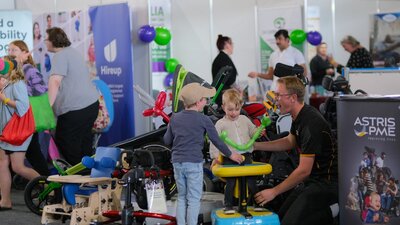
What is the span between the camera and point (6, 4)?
10.6m

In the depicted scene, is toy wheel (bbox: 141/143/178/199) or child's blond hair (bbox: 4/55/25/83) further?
Result: child's blond hair (bbox: 4/55/25/83)

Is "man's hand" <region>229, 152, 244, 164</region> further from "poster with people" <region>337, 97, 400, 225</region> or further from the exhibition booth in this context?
"poster with people" <region>337, 97, 400, 225</region>

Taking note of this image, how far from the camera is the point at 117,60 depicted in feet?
30.0

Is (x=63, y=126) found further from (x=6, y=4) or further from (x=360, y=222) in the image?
(x=6, y=4)

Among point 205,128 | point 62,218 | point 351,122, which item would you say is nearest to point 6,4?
point 62,218

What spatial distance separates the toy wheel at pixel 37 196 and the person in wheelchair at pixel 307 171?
5.60 feet

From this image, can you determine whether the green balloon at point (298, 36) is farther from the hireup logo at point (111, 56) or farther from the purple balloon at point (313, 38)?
the hireup logo at point (111, 56)

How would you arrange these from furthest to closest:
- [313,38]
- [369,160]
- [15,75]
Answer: [313,38]
[15,75]
[369,160]

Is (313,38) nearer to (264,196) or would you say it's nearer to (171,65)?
(171,65)

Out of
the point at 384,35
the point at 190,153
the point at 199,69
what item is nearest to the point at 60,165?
the point at 190,153

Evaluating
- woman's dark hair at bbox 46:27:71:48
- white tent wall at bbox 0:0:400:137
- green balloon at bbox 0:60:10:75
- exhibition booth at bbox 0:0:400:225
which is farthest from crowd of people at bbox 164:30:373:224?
white tent wall at bbox 0:0:400:137

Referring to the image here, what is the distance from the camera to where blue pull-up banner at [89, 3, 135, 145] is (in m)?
9.02

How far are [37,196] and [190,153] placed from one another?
6.46 ft

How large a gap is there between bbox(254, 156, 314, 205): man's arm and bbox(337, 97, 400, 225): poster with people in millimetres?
315
